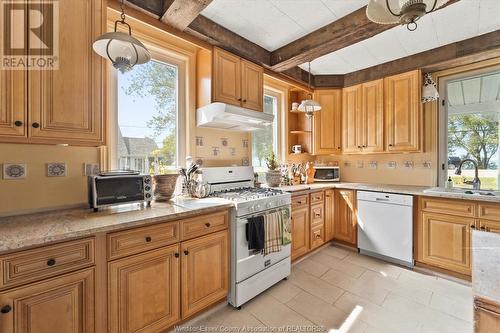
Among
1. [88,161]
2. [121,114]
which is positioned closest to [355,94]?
[121,114]

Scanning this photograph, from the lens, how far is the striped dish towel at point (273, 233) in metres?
2.06

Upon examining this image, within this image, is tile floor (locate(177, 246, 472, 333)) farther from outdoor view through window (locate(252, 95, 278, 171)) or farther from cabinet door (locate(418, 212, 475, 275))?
outdoor view through window (locate(252, 95, 278, 171))

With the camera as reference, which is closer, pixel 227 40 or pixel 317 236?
pixel 227 40

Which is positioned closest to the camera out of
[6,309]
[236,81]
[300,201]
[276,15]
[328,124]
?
[6,309]

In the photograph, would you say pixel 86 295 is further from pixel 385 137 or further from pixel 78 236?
pixel 385 137

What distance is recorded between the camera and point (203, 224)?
5.69ft

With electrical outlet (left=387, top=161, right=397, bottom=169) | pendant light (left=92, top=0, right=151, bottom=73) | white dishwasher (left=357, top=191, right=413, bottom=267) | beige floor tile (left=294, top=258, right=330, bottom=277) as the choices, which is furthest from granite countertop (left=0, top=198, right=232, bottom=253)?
electrical outlet (left=387, top=161, right=397, bottom=169)

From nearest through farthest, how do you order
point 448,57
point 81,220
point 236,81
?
point 81,220 < point 236,81 < point 448,57

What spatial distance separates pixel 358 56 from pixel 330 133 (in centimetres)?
109

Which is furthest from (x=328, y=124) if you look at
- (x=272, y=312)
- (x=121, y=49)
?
(x=121, y=49)

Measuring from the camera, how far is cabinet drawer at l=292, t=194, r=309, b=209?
8.57ft

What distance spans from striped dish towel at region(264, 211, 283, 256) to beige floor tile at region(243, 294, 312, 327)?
1.33ft

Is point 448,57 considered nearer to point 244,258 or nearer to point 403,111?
point 403,111

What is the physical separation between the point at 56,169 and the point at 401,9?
90.9 inches
